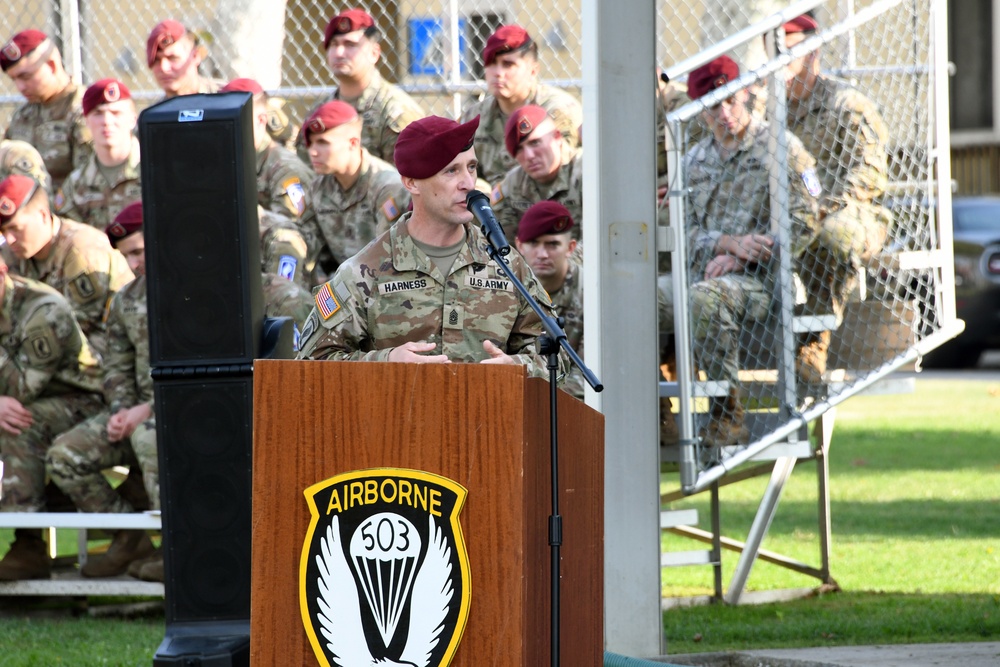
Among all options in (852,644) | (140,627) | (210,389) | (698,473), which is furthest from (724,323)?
(140,627)

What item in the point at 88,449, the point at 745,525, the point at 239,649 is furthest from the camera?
the point at 745,525

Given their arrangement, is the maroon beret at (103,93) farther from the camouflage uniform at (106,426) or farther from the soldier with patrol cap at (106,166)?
the camouflage uniform at (106,426)

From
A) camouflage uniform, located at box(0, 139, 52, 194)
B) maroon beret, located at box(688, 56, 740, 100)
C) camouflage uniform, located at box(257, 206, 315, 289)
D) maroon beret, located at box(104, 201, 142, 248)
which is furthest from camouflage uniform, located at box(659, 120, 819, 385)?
camouflage uniform, located at box(0, 139, 52, 194)

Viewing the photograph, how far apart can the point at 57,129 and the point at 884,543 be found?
574 cm

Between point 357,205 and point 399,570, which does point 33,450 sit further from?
point 399,570

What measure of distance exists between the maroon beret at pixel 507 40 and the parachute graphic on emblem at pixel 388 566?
4.75m

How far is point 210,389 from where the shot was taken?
15.9 ft

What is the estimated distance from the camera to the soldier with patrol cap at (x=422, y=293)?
158 inches

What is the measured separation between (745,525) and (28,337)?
451 centimetres

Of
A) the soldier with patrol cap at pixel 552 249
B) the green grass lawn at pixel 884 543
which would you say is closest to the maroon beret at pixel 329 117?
the soldier with patrol cap at pixel 552 249

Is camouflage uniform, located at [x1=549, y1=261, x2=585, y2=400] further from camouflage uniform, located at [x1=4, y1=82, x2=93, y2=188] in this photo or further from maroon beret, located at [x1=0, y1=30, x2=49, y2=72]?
maroon beret, located at [x1=0, y1=30, x2=49, y2=72]

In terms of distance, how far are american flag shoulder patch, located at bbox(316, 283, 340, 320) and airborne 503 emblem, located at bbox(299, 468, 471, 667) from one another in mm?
1198

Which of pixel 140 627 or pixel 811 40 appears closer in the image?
pixel 811 40

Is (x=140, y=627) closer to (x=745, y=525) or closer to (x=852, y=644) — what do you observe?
(x=852, y=644)
